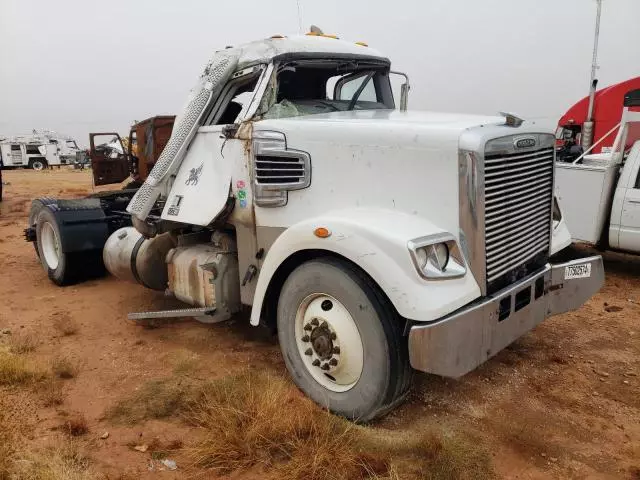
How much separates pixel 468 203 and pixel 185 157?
277 cm

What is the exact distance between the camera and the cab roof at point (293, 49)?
452 cm

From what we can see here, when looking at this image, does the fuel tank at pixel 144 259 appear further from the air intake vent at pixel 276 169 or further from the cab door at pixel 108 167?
the cab door at pixel 108 167

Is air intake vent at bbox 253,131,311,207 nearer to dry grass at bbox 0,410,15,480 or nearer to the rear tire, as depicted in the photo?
dry grass at bbox 0,410,15,480

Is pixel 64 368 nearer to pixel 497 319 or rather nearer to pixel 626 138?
pixel 497 319

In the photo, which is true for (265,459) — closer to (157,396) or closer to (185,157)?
(157,396)

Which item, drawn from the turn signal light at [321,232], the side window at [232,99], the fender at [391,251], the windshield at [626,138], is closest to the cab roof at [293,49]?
the side window at [232,99]

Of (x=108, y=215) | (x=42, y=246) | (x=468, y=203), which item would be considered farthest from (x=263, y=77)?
(x=42, y=246)

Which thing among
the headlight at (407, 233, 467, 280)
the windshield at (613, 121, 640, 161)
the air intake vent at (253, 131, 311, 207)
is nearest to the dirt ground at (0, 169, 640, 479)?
the headlight at (407, 233, 467, 280)

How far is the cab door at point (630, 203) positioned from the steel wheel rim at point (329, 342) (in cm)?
529

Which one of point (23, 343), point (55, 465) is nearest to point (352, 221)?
point (55, 465)

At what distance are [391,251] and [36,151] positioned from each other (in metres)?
44.1

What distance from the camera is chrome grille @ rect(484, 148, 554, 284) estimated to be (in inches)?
136

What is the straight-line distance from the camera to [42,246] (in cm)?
746

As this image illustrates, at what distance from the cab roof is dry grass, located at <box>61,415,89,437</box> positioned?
3.06 metres
